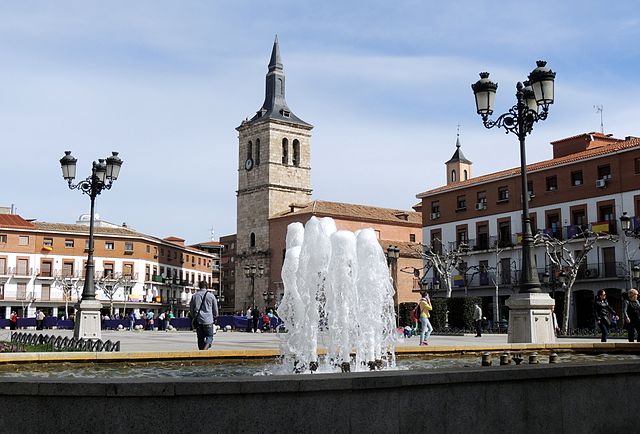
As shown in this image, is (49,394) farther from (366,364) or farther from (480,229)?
(480,229)

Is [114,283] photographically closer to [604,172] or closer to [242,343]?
[604,172]

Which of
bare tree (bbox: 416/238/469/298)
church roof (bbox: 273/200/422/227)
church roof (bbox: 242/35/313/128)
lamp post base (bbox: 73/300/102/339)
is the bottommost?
lamp post base (bbox: 73/300/102/339)

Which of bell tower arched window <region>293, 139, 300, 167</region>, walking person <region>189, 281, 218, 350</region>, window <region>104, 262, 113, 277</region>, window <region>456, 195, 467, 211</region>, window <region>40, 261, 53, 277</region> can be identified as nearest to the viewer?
walking person <region>189, 281, 218, 350</region>

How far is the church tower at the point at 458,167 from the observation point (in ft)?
303

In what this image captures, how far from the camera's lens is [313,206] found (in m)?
67.8

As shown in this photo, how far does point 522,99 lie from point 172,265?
70946 millimetres

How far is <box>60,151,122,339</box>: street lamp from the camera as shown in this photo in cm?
1911

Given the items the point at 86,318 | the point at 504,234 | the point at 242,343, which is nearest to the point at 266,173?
the point at 504,234

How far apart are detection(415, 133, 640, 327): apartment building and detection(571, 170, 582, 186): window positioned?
0.19ft

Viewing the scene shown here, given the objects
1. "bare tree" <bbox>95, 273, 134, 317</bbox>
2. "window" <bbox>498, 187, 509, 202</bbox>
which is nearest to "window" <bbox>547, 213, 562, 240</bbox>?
"window" <bbox>498, 187, 509, 202</bbox>

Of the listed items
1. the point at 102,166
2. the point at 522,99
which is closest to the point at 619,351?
the point at 522,99

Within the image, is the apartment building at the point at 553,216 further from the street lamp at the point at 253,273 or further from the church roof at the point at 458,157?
the church roof at the point at 458,157

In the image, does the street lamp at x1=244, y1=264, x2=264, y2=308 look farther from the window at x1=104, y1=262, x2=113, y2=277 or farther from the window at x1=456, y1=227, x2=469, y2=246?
the window at x1=456, y1=227, x2=469, y2=246

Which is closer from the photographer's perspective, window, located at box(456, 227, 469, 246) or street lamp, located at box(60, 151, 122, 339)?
street lamp, located at box(60, 151, 122, 339)
